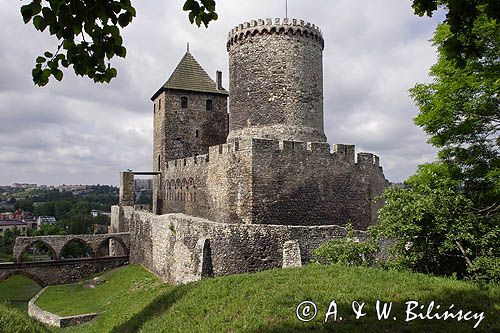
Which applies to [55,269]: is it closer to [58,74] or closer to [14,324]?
[14,324]

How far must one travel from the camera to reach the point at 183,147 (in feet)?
95.3

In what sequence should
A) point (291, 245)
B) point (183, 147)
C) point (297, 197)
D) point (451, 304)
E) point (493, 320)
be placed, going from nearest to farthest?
point (493, 320)
point (451, 304)
point (291, 245)
point (297, 197)
point (183, 147)

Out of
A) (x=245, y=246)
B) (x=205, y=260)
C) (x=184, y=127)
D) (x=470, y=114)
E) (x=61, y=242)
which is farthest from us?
(x=184, y=127)

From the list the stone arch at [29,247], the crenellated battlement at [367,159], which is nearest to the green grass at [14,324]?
→ the crenellated battlement at [367,159]

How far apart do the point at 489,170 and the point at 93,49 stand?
38.9 feet

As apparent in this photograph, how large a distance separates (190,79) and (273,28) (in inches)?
466

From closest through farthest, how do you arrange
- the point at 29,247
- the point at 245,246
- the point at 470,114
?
the point at 470,114 → the point at 245,246 → the point at 29,247

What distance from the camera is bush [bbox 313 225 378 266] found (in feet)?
41.5

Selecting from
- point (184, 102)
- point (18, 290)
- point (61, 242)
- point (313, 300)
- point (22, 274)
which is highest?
point (184, 102)

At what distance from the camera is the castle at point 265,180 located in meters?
14.5

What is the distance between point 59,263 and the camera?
26734 millimetres

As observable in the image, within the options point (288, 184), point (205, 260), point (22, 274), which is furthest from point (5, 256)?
point (288, 184)

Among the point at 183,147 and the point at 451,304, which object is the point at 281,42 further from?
the point at 451,304

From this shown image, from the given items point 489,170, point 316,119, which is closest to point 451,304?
point 489,170
